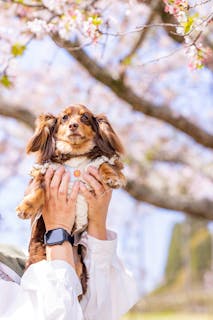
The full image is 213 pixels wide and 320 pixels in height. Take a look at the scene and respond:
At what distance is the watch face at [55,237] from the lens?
218 cm

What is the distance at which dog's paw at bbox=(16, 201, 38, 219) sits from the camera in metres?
2.17

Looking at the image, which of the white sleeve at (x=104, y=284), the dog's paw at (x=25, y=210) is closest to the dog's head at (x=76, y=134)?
the dog's paw at (x=25, y=210)

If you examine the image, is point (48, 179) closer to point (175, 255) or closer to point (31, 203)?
point (31, 203)

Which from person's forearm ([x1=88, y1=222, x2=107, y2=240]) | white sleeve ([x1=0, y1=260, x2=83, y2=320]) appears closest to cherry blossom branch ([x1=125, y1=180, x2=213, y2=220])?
person's forearm ([x1=88, y1=222, x2=107, y2=240])

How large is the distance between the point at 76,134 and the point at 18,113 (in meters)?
2.74

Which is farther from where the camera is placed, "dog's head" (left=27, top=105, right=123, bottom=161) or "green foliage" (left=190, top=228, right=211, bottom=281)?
"green foliage" (left=190, top=228, right=211, bottom=281)

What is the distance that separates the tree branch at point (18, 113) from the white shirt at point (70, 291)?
261 cm

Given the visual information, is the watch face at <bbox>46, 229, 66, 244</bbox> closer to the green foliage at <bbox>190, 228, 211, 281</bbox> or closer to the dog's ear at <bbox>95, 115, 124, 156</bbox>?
the dog's ear at <bbox>95, 115, 124, 156</bbox>

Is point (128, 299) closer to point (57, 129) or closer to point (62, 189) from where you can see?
point (62, 189)

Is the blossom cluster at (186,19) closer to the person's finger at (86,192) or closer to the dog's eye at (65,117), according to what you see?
the dog's eye at (65,117)

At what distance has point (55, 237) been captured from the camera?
2.18 m

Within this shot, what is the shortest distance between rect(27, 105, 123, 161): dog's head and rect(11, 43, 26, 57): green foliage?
1339 millimetres

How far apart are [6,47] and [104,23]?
0.82 meters

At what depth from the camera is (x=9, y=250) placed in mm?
2619
